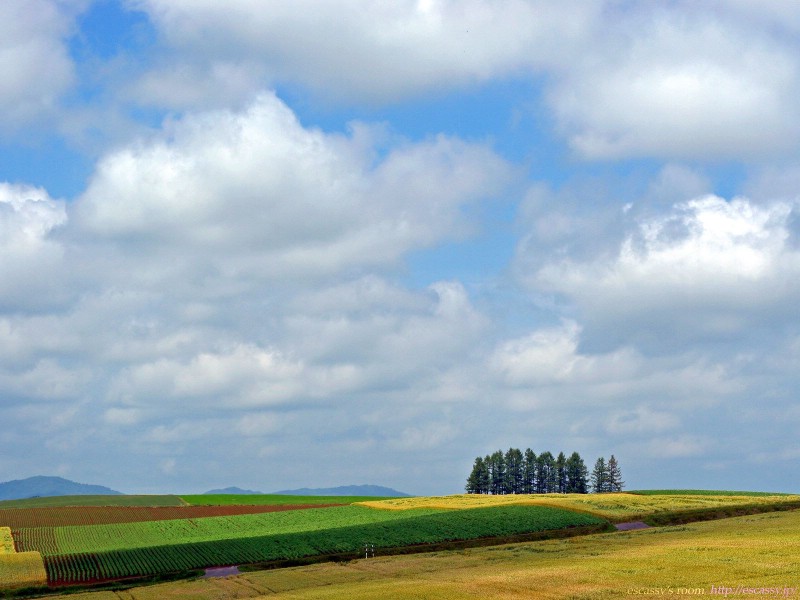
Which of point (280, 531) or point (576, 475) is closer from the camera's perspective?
point (280, 531)

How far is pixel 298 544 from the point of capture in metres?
81.7

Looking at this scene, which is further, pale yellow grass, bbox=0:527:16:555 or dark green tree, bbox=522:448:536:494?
dark green tree, bbox=522:448:536:494

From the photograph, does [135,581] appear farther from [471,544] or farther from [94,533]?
[94,533]

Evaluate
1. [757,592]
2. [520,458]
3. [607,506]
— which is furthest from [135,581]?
[520,458]

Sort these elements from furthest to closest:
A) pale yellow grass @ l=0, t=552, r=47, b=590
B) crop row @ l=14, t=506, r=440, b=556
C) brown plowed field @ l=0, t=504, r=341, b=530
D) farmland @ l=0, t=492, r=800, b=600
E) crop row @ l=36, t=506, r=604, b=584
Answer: brown plowed field @ l=0, t=504, r=341, b=530 < crop row @ l=14, t=506, r=440, b=556 < farmland @ l=0, t=492, r=800, b=600 < crop row @ l=36, t=506, r=604, b=584 < pale yellow grass @ l=0, t=552, r=47, b=590

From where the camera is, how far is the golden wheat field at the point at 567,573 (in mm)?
45594

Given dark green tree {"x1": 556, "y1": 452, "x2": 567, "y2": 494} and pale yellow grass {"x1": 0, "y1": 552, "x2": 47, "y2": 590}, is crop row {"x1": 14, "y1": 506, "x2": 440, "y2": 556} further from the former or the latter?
dark green tree {"x1": 556, "y1": 452, "x2": 567, "y2": 494}

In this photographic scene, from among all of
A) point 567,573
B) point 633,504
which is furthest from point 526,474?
point 567,573

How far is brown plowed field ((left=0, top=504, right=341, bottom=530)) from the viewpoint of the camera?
4805 inches

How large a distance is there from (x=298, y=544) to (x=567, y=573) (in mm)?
35332

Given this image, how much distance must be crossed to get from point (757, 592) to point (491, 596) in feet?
46.3

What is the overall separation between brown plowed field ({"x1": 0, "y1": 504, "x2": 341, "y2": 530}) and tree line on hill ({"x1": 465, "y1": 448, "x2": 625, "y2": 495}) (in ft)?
208

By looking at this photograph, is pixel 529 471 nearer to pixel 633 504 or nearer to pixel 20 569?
pixel 633 504

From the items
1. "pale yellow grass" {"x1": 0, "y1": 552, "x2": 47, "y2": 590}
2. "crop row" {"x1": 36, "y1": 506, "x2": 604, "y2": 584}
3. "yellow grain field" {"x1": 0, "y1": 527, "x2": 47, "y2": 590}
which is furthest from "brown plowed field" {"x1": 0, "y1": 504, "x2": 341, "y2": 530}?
"crop row" {"x1": 36, "y1": 506, "x2": 604, "y2": 584}
